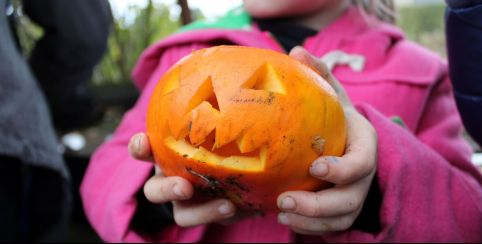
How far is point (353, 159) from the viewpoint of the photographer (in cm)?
69

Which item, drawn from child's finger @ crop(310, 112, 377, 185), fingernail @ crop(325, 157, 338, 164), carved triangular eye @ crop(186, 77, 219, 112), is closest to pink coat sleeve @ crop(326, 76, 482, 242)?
child's finger @ crop(310, 112, 377, 185)

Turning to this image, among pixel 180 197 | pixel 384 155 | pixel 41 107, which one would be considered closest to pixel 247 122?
pixel 180 197

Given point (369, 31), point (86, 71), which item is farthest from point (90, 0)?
point (369, 31)

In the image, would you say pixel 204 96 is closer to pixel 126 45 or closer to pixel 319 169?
pixel 319 169

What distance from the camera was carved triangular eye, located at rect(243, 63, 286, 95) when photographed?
64 centimetres

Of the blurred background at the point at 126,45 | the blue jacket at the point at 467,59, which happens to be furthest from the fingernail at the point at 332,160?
the blurred background at the point at 126,45

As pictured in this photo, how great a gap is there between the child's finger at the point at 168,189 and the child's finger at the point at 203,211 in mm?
55

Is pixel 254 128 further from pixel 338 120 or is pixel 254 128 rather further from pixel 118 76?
pixel 118 76

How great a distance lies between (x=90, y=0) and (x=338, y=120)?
3.03 feet

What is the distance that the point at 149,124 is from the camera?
0.72 m

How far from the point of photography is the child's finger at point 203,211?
0.75 m

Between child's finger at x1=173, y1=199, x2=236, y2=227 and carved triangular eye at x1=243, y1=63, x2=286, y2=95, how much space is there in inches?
7.5

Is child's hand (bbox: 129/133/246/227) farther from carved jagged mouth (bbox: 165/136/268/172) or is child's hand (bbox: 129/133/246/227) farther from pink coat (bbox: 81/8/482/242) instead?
pink coat (bbox: 81/8/482/242)

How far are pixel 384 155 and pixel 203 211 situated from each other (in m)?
0.32
